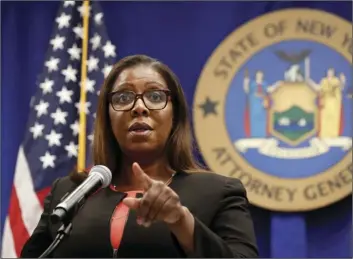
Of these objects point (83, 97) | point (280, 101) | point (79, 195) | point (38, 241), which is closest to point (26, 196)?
point (83, 97)

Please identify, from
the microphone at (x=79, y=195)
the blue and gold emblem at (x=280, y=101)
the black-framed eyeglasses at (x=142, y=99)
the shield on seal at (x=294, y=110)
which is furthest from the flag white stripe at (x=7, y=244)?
the microphone at (x=79, y=195)

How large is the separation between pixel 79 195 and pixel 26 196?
1.71 metres

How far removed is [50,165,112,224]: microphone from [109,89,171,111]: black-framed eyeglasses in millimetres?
237

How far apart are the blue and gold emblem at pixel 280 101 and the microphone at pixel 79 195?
153cm

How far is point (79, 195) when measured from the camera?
0.84 metres

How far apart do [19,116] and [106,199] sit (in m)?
1.61

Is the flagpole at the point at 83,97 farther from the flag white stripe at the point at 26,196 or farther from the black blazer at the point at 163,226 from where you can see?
the black blazer at the point at 163,226

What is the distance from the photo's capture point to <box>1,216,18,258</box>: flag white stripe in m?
2.43

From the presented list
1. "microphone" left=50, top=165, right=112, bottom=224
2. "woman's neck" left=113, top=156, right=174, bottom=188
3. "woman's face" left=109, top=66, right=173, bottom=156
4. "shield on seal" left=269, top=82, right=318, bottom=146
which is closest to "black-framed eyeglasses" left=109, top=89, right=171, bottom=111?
"woman's face" left=109, top=66, right=173, bottom=156

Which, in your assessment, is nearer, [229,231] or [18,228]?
[229,231]

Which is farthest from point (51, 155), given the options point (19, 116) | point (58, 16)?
point (58, 16)

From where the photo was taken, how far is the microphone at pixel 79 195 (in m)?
0.80

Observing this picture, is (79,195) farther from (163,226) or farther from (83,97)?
(83,97)

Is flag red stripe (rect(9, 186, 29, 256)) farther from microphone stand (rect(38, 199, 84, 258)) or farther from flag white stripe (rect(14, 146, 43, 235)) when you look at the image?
microphone stand (rect(38, 199, 84, 258))
